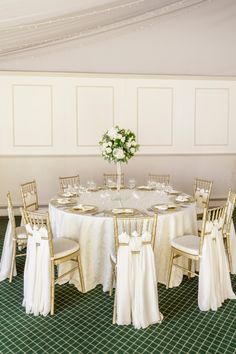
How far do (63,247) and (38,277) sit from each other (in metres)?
0.42

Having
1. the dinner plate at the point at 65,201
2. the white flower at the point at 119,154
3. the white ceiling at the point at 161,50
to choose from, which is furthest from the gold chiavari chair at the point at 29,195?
the white ceiling at the point at 161,50

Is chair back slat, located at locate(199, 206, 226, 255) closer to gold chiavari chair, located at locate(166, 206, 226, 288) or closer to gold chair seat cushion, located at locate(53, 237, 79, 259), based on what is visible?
gold chiavari chair, located at locate(166, 206, 226, 288)

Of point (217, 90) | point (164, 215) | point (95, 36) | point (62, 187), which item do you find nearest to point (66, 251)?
point (164, 215)

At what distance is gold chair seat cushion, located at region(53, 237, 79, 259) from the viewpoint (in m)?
3.82

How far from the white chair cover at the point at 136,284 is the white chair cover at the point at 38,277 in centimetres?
73

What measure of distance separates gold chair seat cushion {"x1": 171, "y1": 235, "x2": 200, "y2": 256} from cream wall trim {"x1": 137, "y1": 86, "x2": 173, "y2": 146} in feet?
12.6

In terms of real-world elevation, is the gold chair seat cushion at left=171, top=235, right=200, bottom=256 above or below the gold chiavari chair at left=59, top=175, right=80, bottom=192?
below

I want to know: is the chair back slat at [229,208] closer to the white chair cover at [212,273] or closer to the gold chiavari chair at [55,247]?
the white chair cover at [212,273]

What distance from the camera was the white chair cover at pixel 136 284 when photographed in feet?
11.2

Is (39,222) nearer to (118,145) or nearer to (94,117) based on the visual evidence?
(118,145)

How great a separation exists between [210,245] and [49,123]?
15.5ft

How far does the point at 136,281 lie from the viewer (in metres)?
3.43

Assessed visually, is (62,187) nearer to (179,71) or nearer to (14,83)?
(14,83)

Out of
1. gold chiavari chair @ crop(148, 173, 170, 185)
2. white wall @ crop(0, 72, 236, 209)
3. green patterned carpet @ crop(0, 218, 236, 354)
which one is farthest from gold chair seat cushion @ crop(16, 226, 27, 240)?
white wall @ crop(0, 72, 236, 209)
